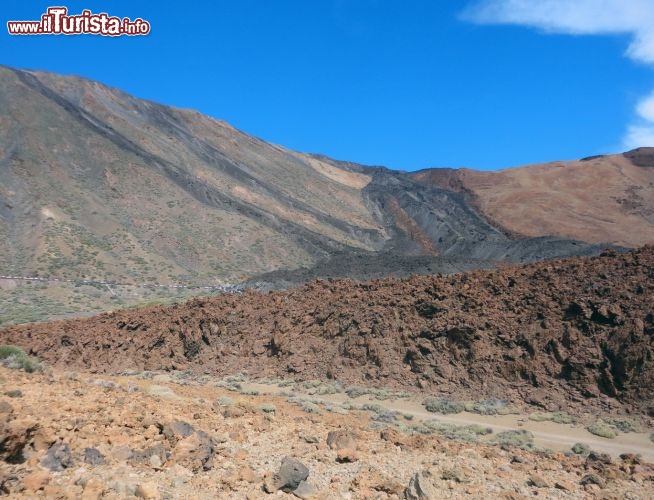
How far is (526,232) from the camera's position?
2625 inches

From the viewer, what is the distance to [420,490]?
7035mm

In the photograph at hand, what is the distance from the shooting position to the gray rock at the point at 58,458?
650 cm

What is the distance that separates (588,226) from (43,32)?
5541 cm

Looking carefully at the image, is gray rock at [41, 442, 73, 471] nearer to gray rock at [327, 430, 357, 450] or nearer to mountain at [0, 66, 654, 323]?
gray rock at [327, 430, 357, 450]

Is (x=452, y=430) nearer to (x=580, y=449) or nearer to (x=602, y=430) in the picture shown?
(x=580, y=449)

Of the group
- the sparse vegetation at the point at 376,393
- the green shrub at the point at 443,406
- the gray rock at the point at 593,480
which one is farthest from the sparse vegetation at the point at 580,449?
the sparse vegetation at the point at 376,393

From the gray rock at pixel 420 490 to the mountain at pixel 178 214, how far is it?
24.7m

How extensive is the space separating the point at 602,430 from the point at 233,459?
775 centimetres

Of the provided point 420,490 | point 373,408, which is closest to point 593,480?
point 420,490

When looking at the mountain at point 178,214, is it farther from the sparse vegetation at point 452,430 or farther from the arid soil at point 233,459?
the sparse vegetation at point 452,430

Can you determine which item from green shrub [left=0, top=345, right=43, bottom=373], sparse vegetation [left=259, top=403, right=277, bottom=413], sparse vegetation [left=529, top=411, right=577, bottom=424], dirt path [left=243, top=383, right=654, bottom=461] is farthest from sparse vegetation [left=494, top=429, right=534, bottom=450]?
green shrub [left=0, top=345, right=43, bottom=373]

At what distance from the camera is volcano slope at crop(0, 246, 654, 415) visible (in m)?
14.0

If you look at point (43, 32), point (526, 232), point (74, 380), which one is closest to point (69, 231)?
point (43, 32)

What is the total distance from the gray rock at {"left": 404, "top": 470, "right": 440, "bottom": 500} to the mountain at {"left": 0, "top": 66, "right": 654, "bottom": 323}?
24.7 m
